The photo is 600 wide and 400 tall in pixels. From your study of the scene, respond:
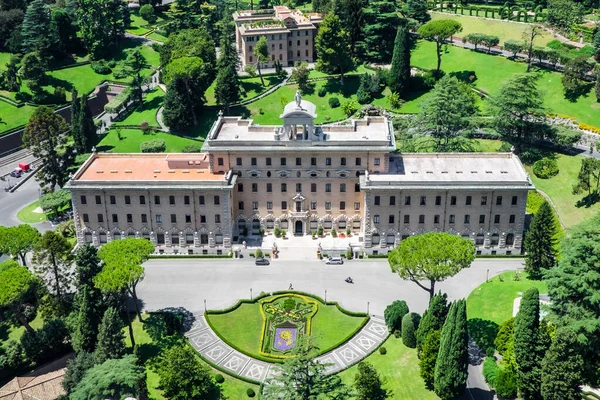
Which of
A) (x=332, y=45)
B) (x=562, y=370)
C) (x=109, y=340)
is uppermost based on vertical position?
(x=332, y=45)

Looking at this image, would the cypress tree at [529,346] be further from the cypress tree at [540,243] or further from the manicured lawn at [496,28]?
the manicured lawn at [496,28]

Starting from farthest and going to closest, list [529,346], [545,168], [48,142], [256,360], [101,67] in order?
[101,67], [48,142], [545,168], [256,360], [529,346]

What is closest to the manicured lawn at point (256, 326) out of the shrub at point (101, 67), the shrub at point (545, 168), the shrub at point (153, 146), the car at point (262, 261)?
the car at point (262, 261)

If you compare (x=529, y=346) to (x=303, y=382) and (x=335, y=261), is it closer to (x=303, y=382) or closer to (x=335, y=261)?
(x=303, y=382)

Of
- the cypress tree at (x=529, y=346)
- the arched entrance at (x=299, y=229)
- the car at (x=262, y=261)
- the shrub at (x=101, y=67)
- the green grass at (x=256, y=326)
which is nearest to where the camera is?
the cypress tree at (x=529, y=346)

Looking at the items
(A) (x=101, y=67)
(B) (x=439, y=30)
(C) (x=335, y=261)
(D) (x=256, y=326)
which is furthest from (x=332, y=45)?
(D) (x=256, y=326)

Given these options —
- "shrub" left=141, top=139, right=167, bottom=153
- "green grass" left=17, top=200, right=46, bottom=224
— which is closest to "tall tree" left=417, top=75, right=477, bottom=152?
"shrub" left=141, top=139, right=167, bottom=153
